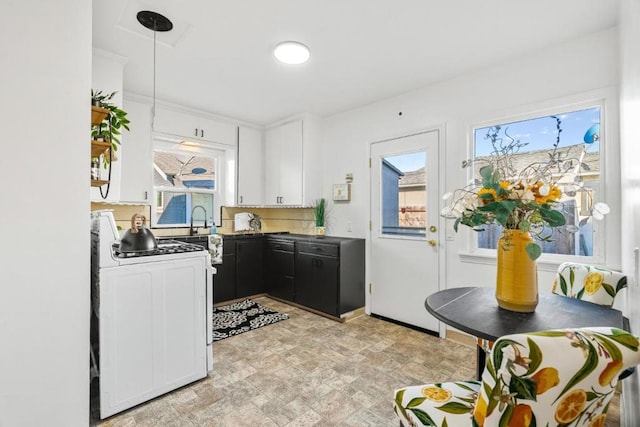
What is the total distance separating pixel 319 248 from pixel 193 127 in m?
2.28

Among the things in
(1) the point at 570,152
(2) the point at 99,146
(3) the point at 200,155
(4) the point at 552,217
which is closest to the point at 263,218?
(3) the point at 200,155

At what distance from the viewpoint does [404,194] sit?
3.43m

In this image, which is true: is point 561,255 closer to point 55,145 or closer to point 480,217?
point 480,217

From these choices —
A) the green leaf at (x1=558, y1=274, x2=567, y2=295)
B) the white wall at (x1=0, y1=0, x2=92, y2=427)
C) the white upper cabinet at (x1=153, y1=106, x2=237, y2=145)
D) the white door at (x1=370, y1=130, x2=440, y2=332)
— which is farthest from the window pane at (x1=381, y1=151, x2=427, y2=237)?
the white wall at (x1=0, y1=0, x2=92, y2=427)

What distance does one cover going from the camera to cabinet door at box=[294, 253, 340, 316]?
11.5ft

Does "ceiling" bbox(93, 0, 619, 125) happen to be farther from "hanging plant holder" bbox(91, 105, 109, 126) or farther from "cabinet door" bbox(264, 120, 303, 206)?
"cabinet door" bbox(264, 120, 303, 206)

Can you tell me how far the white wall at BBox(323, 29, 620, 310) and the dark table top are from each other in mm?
1083

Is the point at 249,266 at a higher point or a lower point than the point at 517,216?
lower

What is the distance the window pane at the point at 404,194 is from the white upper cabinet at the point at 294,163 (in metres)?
1.01

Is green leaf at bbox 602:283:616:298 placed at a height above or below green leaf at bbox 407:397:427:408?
above

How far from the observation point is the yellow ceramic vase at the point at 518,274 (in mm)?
1405

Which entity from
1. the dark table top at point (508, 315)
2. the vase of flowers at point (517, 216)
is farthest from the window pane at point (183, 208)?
the vase of flowers at point (517, 216)

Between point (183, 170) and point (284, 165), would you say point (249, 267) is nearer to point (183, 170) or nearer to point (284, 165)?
point (284, 165)

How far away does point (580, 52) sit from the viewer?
2320 millimetres
